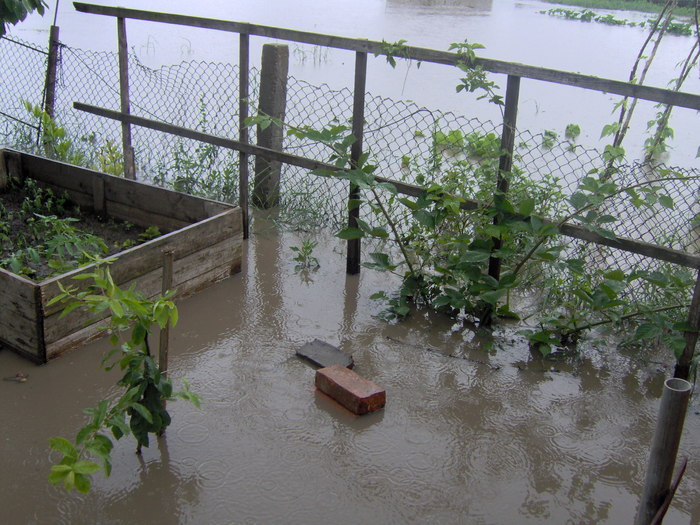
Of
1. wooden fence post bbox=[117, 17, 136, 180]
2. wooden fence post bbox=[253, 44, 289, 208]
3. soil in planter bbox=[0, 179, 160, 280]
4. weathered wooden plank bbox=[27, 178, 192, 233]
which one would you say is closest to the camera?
soil in planter bbox=[0, 179, 160, 280]

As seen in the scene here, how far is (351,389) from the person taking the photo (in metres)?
3.38

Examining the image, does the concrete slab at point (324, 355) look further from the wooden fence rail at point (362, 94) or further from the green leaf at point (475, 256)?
the wooden fence rail at point (362, 94)

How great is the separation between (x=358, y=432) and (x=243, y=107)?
286 centimetres

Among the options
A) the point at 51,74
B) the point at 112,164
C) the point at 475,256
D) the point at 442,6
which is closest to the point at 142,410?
the point at 475,256

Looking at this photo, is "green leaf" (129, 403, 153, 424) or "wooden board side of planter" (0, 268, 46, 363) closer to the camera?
"green leaf" (129, 403, 153, 424)

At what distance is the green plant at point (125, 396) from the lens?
7.79 ft

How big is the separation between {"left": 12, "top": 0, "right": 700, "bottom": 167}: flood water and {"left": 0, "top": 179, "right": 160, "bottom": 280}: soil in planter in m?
4.91

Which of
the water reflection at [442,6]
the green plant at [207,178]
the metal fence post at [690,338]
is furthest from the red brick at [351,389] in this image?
the water reflection at [442,6]

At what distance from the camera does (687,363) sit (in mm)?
3795

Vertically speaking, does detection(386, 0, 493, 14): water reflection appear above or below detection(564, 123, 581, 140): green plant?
above

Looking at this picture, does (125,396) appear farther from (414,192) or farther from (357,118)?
(357,118)

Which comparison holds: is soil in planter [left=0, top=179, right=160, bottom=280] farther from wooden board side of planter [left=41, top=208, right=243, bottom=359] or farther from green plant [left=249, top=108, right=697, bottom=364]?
green plant [left=249, top=108, right=697, bottom=364]

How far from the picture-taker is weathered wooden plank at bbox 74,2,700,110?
359 cm

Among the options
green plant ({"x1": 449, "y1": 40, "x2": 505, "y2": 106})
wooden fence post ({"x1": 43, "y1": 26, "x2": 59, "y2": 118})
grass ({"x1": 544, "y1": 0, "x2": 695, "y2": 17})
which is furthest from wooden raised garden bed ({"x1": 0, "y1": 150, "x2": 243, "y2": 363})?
grass ({"x1": 544, "y1": 0, "x2": 695, "y2": 17})
